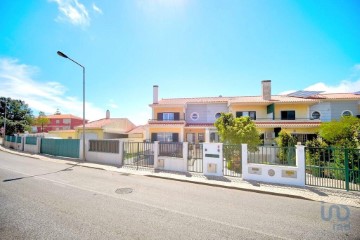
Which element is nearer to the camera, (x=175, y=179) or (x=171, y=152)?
(x=175, y=179)

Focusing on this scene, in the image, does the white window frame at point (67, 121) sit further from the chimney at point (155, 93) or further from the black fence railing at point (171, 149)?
the black fence railing at point (171, 149)

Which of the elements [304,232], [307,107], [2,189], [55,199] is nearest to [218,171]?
[304,232]

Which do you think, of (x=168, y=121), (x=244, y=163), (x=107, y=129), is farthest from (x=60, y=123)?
(x=244, y=163)

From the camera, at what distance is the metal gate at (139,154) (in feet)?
38.7

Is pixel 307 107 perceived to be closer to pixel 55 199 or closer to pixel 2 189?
pixel 55 199

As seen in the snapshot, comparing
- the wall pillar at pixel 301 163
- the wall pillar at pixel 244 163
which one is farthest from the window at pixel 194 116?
the wall pillar at pixel 301 163

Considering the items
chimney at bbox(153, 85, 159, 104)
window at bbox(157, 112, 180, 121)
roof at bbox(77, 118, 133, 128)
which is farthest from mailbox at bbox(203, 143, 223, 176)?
roof at bbox(77, 118, 133, 128)

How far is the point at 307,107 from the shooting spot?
2103 cm

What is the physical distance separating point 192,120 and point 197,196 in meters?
18.9

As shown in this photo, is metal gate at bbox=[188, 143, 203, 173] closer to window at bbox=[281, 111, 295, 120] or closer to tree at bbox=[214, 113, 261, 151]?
tree at bbox=[214, 113, 261, 151]

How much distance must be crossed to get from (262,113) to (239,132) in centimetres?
1268

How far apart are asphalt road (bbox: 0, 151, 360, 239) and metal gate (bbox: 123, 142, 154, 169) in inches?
168

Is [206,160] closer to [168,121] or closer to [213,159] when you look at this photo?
[213,159]

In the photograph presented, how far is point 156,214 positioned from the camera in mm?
4848
